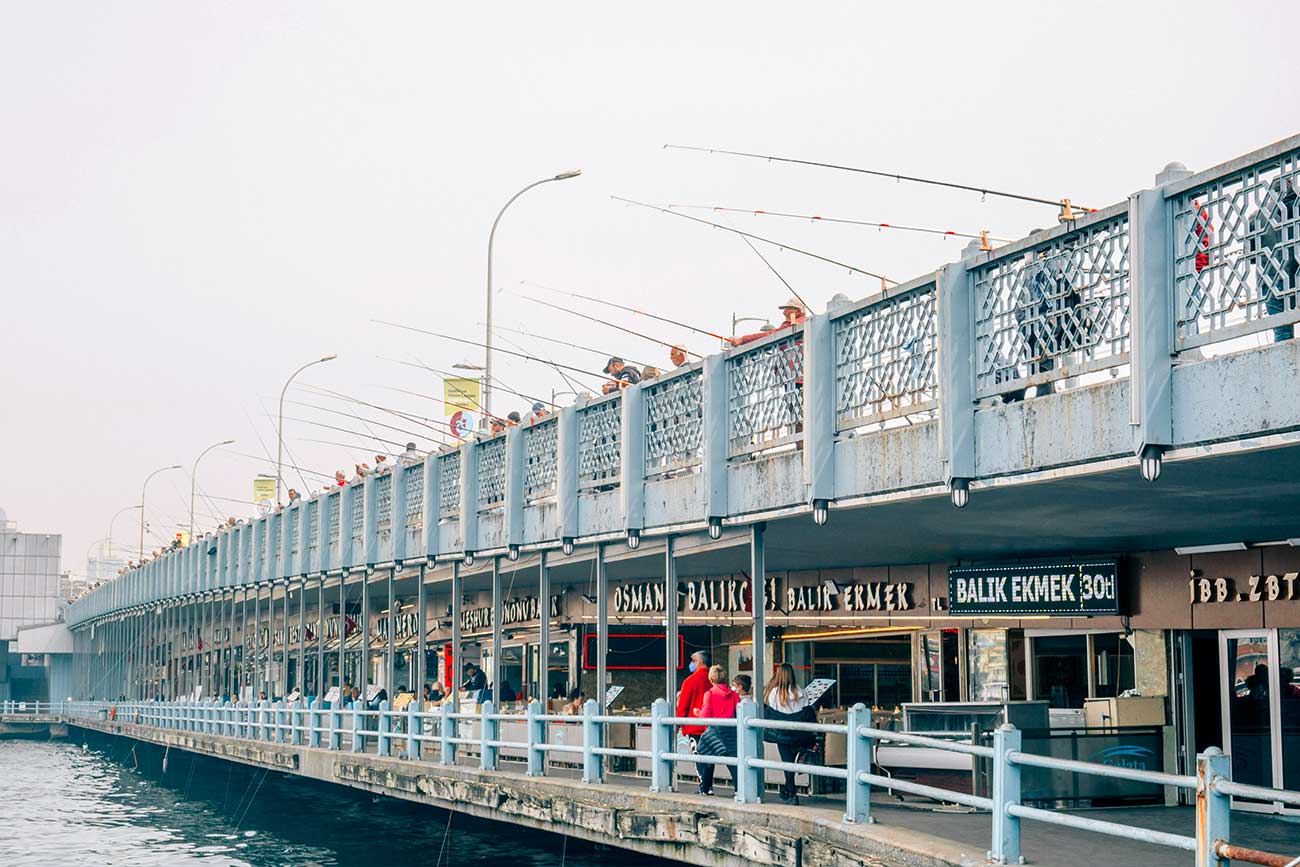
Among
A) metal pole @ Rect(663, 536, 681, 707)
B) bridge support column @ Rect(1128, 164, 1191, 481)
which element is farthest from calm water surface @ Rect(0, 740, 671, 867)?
bridge support column @ Rect(1128, 164, 1191, 481)

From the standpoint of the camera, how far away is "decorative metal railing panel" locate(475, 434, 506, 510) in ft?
79.8

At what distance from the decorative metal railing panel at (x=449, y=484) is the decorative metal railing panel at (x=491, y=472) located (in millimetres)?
862

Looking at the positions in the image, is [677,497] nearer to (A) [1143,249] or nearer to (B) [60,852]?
(A) [1143,249]

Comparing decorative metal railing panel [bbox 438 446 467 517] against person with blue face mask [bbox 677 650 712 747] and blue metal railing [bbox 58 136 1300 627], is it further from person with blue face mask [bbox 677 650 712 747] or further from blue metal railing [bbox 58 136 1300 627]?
person with blue face mask [bbox 677 650 712 747]

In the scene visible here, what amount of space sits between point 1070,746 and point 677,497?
4.86 meters

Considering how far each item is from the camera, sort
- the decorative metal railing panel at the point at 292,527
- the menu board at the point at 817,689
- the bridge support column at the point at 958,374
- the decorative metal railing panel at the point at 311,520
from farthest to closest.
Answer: the decorative metal railing panel at the point at 292,527
the decorative metal railing panel at the point at 311,520
the menu board at the point at 817,689
the bridge support column at the point at 958,374

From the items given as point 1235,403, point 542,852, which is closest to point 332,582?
point 542,852

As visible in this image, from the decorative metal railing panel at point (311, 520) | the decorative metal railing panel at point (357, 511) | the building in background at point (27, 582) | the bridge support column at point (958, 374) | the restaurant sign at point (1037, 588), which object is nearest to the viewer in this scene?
the bridge support column at point (958, 374)

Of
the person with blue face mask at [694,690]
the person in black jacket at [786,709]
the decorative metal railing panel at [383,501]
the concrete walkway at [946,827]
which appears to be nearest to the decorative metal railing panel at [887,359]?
the person in black jacket at [786,709]

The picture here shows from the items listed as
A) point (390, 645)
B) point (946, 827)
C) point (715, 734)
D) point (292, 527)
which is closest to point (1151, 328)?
point (946, 827)

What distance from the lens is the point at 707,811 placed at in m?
15.3

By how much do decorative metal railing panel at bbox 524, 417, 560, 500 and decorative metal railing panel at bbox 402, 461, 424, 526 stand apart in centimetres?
514

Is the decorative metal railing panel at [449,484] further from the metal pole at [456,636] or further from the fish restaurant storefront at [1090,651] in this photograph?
the fish restaurant storefront at [1090,651]

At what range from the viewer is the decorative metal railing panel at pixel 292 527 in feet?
123
